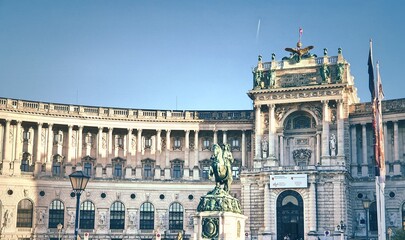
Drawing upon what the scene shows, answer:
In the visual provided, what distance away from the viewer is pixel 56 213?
84.8 meters

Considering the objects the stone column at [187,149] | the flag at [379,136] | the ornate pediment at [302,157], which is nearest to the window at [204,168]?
the stone column at [187,149]

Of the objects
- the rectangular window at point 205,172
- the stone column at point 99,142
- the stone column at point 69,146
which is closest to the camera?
the stone column at point 69,146

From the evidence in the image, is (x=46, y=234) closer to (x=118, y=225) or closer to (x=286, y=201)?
(x=118, y=225)

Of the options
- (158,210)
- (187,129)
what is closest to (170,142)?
(187,129)

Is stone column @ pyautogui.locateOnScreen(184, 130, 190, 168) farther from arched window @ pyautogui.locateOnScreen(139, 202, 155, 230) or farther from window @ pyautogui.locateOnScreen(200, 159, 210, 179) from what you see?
arched window @ pyautogui.locateOnScreen(139, 202, 155, 230)

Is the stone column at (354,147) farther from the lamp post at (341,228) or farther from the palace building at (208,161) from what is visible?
the lamp post at (341,228)

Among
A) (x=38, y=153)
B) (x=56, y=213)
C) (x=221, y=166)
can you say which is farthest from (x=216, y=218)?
(x=38, y=153)

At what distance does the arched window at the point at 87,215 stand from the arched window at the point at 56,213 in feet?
A: 8.79

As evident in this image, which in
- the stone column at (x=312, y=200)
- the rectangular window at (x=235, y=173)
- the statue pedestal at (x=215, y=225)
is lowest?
the statue pedestal at (x=215, y=225)

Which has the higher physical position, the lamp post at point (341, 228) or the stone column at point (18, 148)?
the stone column at point (18, 148)

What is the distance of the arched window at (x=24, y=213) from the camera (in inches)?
3236

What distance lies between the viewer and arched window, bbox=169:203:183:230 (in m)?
88.2

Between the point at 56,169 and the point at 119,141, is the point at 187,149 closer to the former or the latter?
the point at 119,141

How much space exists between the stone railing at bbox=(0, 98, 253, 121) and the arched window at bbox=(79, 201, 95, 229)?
12.8 m
